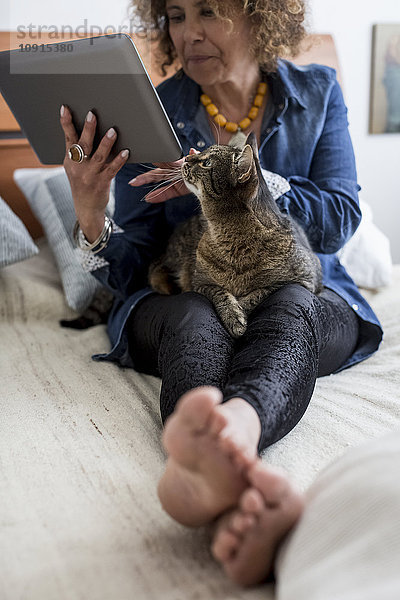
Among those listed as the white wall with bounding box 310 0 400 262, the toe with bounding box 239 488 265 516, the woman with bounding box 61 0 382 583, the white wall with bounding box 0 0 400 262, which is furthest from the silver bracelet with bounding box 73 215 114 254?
the white wall with bounding box 310 0 400 262

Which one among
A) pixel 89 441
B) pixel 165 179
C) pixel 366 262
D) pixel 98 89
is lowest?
pixel 366 262

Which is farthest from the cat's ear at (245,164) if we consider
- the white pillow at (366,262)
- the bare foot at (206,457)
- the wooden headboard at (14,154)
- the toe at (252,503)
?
the wooden headboard at (14,154)

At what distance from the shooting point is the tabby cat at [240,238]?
120 centimetres

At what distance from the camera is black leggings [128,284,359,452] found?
889 mm

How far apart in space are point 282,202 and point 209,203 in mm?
231

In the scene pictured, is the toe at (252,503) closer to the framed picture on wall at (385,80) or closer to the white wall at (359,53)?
the white wall at (359,53)

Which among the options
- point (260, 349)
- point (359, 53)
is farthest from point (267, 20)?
point (359, 53)

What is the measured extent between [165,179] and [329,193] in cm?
42

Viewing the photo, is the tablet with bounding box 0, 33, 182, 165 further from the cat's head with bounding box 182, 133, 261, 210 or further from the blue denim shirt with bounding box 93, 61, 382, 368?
the blue denim shirt with bounding box 93, 61, 382, 368

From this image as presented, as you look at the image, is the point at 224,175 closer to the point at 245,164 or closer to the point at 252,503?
the point at 245,164

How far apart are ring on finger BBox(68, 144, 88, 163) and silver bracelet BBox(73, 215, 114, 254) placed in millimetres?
221

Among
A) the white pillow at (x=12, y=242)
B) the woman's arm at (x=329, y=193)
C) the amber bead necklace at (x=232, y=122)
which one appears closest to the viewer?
the woman's arm at (x=329, y=193)

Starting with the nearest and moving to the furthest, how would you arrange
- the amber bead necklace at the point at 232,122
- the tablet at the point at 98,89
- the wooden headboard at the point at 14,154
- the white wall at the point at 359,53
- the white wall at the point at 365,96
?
1. the tablet at the point at 98,89
2. the amber bead necklace at the point at 232,122
3. the wooden headboard at the point at 14,154
4. the white wall at the point at 359,53
5. the white wall at the point at 365,96

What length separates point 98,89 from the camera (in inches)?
44.5
